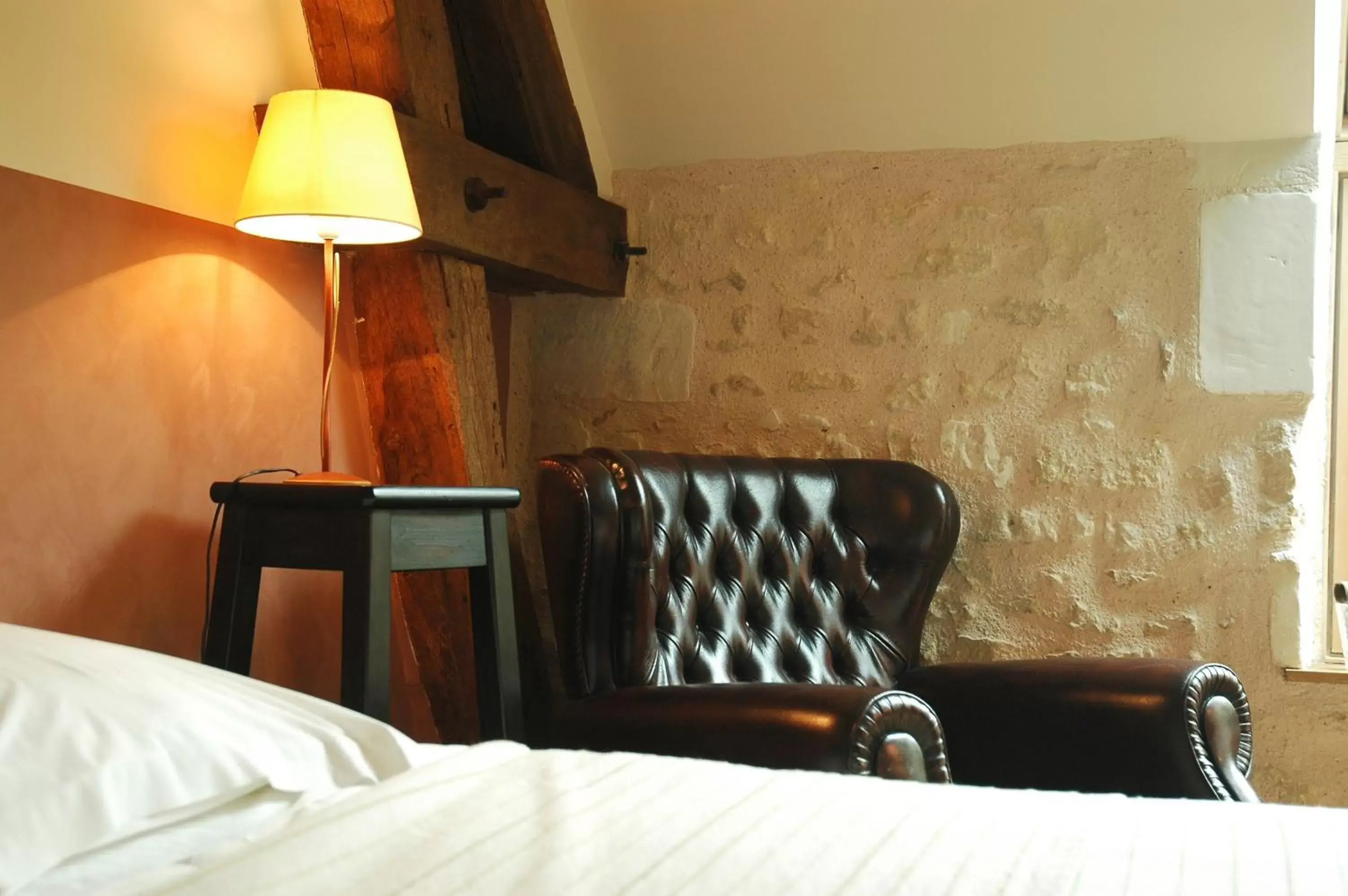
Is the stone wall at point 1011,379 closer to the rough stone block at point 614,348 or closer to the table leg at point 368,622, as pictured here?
the rough stone block at point 614,348

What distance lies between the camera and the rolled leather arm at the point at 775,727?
5.43 feet

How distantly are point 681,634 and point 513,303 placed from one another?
1.23m

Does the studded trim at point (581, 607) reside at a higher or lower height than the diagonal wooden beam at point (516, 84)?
lower

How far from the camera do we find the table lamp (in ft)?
6.23

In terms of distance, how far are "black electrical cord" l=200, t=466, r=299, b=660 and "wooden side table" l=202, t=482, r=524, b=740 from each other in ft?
0.05

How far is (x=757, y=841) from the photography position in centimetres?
95

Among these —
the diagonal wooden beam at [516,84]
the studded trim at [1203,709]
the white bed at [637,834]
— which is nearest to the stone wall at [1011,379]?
the diagonal wooden beam at [516,84]

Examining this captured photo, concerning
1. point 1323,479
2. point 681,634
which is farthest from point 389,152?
point 1323,479

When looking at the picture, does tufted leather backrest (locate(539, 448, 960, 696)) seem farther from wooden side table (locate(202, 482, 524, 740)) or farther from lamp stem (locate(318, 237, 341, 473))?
lamp stem (locate(318, 237, 341, 473))

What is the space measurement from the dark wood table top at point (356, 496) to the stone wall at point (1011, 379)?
1.10 m

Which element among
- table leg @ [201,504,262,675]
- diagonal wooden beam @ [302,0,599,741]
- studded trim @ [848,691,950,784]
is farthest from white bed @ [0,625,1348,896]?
diagonal wooden beam @ [302,0,599,741]

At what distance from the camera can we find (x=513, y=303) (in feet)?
10.4

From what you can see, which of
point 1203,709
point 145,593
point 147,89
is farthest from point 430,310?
point 1203,709

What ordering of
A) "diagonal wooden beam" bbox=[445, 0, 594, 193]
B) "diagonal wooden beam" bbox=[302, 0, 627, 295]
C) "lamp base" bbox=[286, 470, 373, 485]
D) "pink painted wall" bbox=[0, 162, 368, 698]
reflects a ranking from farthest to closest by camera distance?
"diagonal wooden beam" bbox=[445, 0, 594, 193]
"diagonal wooden beam" bbox=[302, 0, 627, 295]
"lamp base" bbox=[286, 470, 373, 485]
"pink painted wall" bbox=[0, 162, 368, 698]
